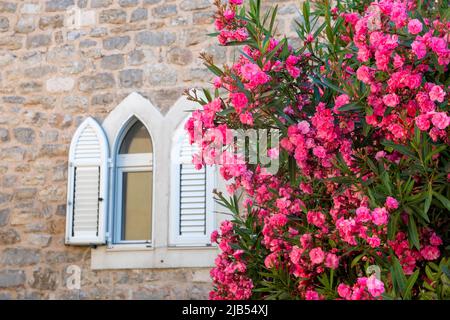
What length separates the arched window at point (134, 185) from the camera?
6664 mm

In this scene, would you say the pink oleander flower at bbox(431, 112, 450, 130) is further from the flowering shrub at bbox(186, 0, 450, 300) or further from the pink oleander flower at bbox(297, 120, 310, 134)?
the pink oleander flower at bbox(297, 120, 310, 134)

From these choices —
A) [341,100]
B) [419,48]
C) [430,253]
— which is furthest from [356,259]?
[419,48]

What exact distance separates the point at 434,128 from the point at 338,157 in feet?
1.62

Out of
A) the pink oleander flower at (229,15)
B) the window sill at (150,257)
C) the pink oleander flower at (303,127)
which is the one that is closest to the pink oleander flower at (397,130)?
the pink oleander flower at (303,127)

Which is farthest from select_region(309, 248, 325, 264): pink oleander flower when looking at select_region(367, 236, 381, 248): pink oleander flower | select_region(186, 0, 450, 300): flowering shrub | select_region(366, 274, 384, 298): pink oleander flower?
select_region(366, 274, 384, 298): pink oleander flower

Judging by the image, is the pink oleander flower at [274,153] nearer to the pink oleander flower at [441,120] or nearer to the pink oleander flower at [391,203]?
the pink oleander flower at [391,203]

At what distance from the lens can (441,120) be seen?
10.1ft

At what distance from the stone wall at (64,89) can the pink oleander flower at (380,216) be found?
3.61 metres

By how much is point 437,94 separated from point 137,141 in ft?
13.3

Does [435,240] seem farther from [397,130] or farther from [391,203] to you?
[397,130]

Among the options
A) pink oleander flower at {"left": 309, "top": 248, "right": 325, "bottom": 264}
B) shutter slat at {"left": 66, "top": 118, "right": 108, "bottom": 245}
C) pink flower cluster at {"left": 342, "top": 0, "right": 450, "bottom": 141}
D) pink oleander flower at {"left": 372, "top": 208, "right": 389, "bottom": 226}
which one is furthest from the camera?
shutter slat at {"left": 66, "top": 118, "right": 108, "bottom": 245}

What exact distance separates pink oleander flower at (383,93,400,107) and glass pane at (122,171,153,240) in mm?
3773

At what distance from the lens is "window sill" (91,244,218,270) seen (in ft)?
20.6

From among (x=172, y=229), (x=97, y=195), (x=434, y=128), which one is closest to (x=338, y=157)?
(x=434, y=128)
